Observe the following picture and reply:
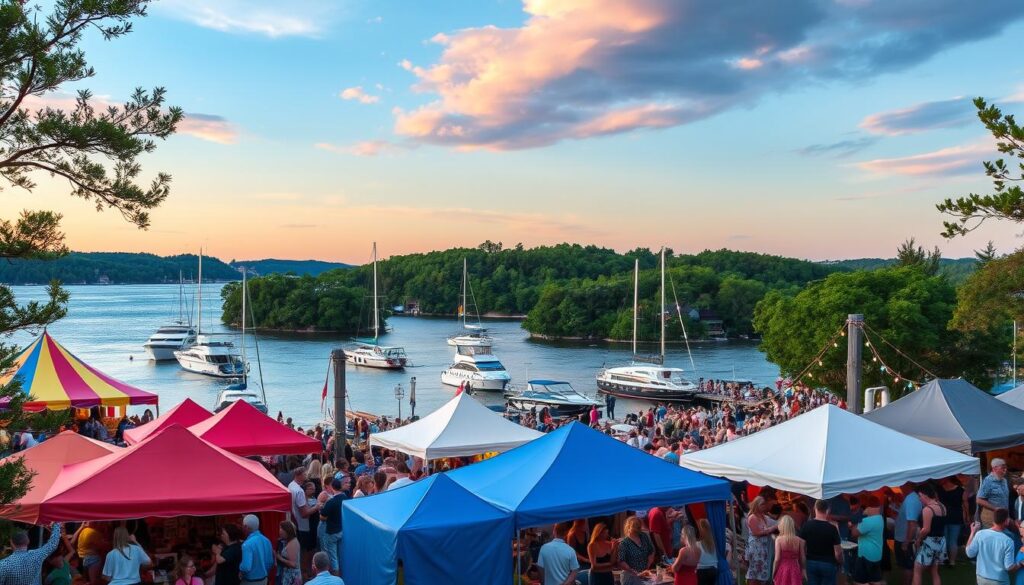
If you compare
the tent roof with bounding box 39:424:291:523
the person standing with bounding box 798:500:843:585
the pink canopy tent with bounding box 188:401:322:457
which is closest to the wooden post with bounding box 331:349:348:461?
the pink canopy tent with bounding box 188:401:322:457

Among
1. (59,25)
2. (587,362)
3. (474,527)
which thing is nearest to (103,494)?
(474,527)

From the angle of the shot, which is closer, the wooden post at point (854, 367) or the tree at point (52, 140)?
the tree at point (52, 140)

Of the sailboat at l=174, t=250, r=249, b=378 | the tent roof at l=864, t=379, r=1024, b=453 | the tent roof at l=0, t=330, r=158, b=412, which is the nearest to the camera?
the tent roof at l=864, t=379, r=1024, b=453

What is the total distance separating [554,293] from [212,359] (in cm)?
5567

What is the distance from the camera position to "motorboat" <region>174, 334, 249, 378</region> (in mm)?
66688

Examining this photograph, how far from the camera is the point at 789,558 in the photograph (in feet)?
25.6

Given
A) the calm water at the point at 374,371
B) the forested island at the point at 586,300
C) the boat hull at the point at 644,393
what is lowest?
the calm water at the point at 374,371

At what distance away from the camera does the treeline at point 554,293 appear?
366 ft

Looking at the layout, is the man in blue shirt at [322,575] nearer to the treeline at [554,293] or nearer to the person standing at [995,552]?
the person standing at [995,552]

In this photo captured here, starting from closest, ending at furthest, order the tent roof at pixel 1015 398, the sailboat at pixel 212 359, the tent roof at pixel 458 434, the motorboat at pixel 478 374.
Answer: the tent roof at pixel 458 434 → the tent roof at pixel 1015 398 → the motorboat at pixel 478 374 → the sailboat at pixel 212 359

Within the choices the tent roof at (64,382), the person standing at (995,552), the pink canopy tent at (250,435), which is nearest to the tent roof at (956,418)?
the person standing at (995,552)

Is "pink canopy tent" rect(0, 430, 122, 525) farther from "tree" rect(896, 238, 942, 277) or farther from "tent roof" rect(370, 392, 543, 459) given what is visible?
Result: "tree" rect(896, 238, 942, 277)

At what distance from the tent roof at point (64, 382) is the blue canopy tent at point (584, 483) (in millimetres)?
12083

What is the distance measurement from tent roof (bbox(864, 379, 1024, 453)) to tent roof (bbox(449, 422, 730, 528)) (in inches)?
197
